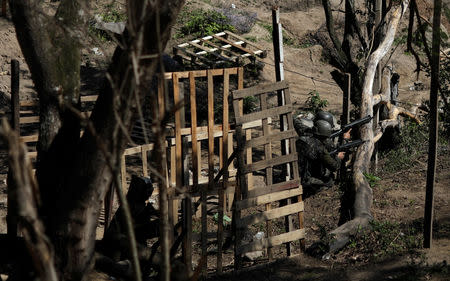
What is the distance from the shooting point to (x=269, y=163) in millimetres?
7535

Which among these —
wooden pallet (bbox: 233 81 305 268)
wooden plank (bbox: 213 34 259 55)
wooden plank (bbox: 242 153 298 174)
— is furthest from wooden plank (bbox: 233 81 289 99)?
wooden plank (bbox: 213 34 259 55)

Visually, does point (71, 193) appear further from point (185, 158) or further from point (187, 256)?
point (185, 158)

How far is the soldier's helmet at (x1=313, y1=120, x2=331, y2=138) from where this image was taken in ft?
33.2

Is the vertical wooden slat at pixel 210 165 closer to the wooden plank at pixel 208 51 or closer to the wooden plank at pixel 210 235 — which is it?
the wooden plank at pixel 210 235

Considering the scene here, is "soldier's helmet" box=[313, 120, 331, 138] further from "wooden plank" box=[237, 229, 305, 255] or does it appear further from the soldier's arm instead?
"wooden plank" box=[237, 229, 305, 255]

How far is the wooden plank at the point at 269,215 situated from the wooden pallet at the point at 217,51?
881cm

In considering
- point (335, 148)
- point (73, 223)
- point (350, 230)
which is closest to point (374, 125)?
point (335, 148)

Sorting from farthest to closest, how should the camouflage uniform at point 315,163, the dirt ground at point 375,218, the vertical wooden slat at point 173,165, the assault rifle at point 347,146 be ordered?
the camouflage uniform at point 315,163, the assault rifle at point 347,146, the vertical wooden slat at point 173,165, the dirt ground at point 375,218

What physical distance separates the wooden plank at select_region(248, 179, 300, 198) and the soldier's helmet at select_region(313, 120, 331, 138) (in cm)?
248

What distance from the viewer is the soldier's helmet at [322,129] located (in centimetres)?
1012

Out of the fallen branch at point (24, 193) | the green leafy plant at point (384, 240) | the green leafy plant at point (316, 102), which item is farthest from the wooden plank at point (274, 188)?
the green leafy plant at point (316, 102)

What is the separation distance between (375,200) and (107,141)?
5.82 m

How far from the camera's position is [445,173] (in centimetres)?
988

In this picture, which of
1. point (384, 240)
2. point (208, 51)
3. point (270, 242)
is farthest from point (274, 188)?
point (208, 51)
